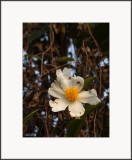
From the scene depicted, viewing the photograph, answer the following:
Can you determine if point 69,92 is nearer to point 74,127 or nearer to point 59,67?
point 74,127

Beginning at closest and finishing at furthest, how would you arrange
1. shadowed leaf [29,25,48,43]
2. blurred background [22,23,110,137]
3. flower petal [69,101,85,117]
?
flower petal [69,101,85,117] → blurred background [22,23,110,137] → shadowed leaf [29,25,48,43]

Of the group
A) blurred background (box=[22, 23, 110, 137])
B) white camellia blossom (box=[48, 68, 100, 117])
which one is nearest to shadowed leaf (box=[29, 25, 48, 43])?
blurred background (box=[22, 23, 110, 137])

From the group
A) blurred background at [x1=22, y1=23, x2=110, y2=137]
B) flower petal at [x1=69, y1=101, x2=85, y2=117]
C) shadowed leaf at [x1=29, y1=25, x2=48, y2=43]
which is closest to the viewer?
flower petal at [x1=69, y1=101, x2=85, y2=117]

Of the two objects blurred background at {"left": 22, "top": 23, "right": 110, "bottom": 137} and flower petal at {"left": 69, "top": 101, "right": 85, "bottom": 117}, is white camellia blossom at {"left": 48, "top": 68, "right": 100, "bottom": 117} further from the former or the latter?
blurred background at {"left": 22, "top": 23, "right": 110, "bottom": 137}

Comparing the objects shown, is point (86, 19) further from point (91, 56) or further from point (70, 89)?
point (70, 89)

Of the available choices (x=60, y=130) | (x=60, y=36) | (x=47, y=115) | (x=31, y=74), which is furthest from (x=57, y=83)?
(x=60, y=36)

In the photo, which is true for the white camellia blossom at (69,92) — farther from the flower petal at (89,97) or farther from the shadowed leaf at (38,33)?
the shadowed leaf at (38,33)

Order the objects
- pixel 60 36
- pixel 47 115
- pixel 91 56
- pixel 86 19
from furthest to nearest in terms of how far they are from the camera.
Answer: pixel 60 36, pixel 86 19, pixel 91 56, pixel 47 115
